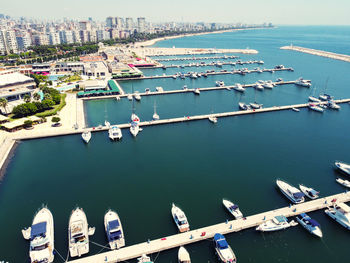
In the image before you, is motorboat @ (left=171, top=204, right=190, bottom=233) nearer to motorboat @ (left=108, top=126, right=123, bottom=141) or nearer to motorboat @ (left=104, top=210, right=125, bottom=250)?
motorboat @ (left=104, top=210, right=125, bottom=250)

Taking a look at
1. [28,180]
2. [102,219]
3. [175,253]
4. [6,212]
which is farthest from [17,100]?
[175,253]

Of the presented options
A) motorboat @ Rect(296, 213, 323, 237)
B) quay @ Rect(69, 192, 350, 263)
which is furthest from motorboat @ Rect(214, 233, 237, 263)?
motorboat @ Rect(296, 213, 323, 237)

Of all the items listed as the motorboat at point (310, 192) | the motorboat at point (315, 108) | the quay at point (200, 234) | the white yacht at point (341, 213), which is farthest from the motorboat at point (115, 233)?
the motorboat at point (315, 108)

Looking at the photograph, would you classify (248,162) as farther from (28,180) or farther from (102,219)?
(28,180)

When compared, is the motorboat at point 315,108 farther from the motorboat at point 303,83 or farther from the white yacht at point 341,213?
the white yacht at point 341,213

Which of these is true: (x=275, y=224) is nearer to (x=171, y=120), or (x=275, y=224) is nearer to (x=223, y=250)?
(x=223, y=250)

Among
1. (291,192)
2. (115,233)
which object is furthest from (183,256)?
(291,192)

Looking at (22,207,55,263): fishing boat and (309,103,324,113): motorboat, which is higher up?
(309,103,324,113): motorboat
